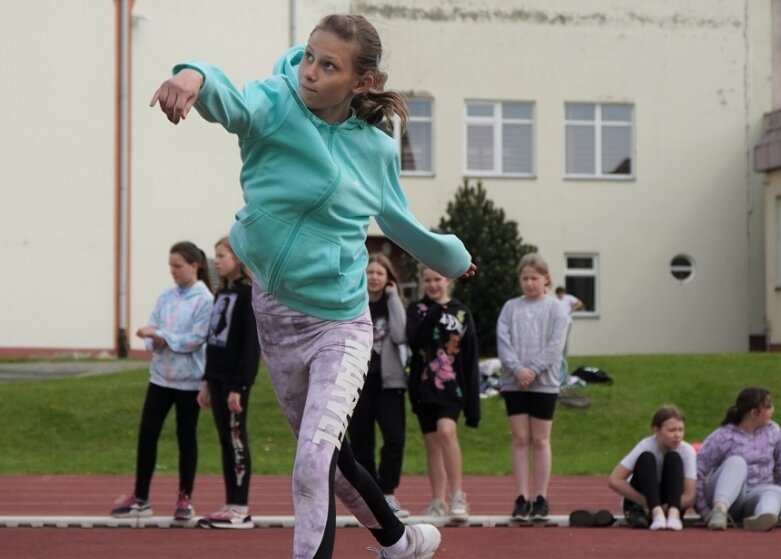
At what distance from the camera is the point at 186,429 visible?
10.3 metres

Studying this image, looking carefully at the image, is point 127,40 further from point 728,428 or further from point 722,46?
point 728,428

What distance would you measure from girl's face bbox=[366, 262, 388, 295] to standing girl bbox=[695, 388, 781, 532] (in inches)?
102

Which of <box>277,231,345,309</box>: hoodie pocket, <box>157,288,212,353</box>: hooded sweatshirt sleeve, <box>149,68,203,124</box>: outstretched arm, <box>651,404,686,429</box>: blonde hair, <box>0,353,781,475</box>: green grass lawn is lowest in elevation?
<box>0,353,781,475</box>: green grass lawn

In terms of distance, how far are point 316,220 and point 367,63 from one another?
1.99ft

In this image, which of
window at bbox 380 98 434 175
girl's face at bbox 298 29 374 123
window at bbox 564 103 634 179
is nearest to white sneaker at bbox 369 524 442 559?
girl's face at bbox 298 29 374 123

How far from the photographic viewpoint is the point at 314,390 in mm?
5645

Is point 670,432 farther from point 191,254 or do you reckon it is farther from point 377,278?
point 191,254

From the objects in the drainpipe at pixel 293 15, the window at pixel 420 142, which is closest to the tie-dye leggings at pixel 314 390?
the drainpipe at pixel 293 15

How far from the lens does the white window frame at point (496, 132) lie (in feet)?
119

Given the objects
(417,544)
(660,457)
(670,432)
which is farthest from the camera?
(660,457)

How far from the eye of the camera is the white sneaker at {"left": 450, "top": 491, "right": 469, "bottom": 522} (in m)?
10.1

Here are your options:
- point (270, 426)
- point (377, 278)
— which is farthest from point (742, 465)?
point (270, 426)

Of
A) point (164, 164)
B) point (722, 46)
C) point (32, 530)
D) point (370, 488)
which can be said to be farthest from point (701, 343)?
point (370, 488)

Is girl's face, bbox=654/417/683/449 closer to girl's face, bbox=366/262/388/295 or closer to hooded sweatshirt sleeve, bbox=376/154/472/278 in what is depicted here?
girl's face, bbox=366/262/388/295
